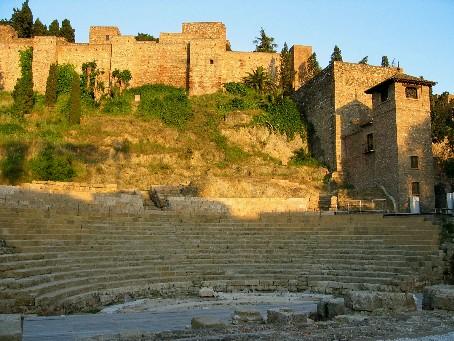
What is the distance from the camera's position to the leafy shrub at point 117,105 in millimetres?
31022

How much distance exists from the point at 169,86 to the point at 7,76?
11441 mm

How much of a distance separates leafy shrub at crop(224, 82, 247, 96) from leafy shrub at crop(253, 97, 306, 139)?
297cm

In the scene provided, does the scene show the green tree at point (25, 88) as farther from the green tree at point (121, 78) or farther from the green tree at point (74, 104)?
the green tree at point (121, 78)

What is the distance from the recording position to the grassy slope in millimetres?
24188

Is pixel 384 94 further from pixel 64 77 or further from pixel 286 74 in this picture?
pixel 64 77

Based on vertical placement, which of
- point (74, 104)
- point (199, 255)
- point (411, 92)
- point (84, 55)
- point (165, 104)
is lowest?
point (199, 255)

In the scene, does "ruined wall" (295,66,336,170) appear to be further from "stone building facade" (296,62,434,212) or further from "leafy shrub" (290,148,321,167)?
"leafy shrub" (290,148,321,167)

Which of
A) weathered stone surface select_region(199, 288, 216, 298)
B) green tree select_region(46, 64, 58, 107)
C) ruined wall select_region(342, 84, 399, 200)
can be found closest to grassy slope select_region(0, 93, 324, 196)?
green tree select_region(46, 64, 58, 107)

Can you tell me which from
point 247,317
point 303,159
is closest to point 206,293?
point 247,317

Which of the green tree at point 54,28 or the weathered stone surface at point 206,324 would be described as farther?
the green tree at point 54,28

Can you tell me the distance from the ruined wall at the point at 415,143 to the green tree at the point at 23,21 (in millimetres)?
29868

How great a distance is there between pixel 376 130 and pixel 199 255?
13.9m

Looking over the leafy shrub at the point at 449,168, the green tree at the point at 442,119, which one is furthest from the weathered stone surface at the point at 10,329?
the green tree at the point at 442,119

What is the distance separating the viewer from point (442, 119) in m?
28.3
